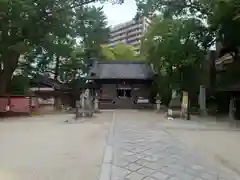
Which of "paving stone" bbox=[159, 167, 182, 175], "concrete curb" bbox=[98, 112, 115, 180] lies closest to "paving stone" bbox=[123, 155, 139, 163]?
"concrete curb" bbox=[98, 112, 115, 180]

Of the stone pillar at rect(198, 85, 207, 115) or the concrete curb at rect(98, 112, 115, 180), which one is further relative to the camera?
the stone pillar at rect(198, 85, 207, 115)

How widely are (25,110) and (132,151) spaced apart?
54.4 feet

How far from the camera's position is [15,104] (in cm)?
2306

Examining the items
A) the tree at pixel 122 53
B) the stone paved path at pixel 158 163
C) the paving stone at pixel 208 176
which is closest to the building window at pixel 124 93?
the tree at pixel 122 53

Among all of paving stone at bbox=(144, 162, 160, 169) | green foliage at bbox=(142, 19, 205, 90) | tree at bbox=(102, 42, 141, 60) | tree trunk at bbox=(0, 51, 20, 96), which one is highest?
tree at bbox=(102, 42, 141, 60)

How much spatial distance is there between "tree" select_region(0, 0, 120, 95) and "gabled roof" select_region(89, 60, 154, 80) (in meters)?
10.6

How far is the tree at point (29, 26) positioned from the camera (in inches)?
831

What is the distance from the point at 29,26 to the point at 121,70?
16.6 metres

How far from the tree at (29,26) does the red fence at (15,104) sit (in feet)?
10.0

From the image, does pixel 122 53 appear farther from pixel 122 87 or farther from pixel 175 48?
pixel 175 48

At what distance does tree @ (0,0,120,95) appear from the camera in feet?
69.2

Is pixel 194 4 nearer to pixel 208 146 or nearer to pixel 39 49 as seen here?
pixel 39 49

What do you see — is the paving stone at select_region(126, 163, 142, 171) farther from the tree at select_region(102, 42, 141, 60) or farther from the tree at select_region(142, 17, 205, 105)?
the tree at select_region(102, 42, 141, 60)

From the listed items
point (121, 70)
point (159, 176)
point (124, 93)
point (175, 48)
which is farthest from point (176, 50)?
point (159, 176)
